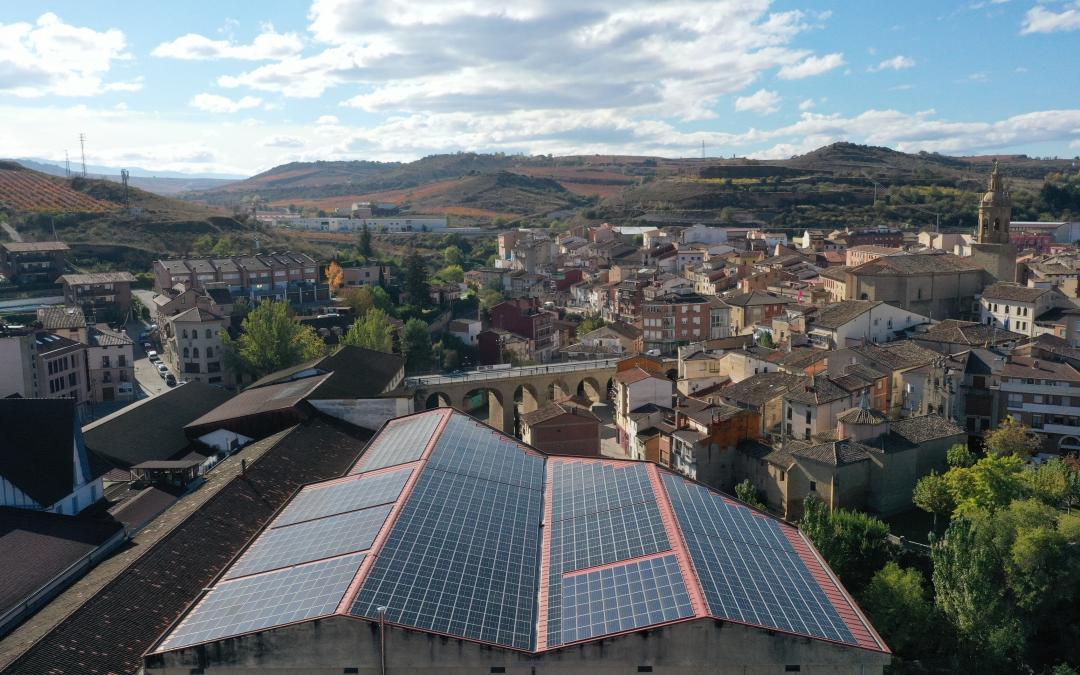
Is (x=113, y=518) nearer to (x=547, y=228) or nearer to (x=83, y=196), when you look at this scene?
(x=83, y=196)

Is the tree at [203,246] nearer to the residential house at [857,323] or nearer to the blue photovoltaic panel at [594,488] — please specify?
the residential house at [857,323]

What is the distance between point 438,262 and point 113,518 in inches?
2840

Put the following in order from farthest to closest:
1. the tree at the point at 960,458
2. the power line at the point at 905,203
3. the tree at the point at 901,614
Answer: the power line at the point at 905,203
the tree at the point at 960,458
the tree at the point at 901,614

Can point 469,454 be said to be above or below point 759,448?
above

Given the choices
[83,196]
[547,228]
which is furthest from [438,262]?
[83,196]

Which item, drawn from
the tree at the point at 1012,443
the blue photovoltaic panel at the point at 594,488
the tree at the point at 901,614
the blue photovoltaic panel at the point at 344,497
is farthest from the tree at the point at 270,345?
the tree at the point at 1012,443

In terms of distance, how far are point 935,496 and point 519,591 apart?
1962 centimetres

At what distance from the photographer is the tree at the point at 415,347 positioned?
5341 cm

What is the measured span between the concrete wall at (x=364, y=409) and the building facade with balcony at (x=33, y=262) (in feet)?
133

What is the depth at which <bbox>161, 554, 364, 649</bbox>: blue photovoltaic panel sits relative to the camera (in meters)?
15.1

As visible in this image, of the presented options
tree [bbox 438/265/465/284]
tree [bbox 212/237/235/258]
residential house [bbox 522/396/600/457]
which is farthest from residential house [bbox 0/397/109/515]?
tree [bbox 438/265/465/284]

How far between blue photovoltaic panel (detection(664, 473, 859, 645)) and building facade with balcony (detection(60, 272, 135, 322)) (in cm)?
4908

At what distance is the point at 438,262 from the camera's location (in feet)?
309

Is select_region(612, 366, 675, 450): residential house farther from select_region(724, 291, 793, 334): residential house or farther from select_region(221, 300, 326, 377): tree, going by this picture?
select_region(221, 300, 326, 377): tree
